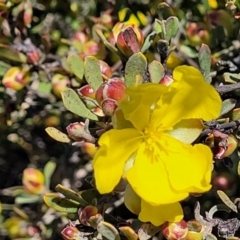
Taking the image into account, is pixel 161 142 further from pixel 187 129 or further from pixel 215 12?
pixel 215 12

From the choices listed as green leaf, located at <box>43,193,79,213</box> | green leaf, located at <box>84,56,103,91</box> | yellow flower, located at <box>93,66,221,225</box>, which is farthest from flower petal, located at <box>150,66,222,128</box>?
green leaf, located at <box>43,193,79,213</box>

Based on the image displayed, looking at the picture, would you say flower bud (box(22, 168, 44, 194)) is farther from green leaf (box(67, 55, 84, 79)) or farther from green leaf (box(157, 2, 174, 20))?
green leaf (box(157, 2, 174, 20))

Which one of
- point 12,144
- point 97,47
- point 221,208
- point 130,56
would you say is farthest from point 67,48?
point 221,208

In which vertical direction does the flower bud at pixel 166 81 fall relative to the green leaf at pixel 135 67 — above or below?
below

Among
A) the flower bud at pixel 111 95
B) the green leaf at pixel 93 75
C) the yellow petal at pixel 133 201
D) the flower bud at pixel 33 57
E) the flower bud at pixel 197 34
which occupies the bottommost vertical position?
the flower bud at pixel 33 57

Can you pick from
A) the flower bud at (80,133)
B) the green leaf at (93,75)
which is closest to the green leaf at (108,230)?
the flower bud at (80,133)

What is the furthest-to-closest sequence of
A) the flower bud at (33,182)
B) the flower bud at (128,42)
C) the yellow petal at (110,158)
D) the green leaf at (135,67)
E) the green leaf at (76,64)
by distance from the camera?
the flower bud at (33,182) → the green leaf at (76,64) → the flower bud at (128,42) → the green leaf at (135,67) → the yellow petal at (110,158)

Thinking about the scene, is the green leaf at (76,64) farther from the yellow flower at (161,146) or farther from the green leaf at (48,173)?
the green leaf at (48,173)
